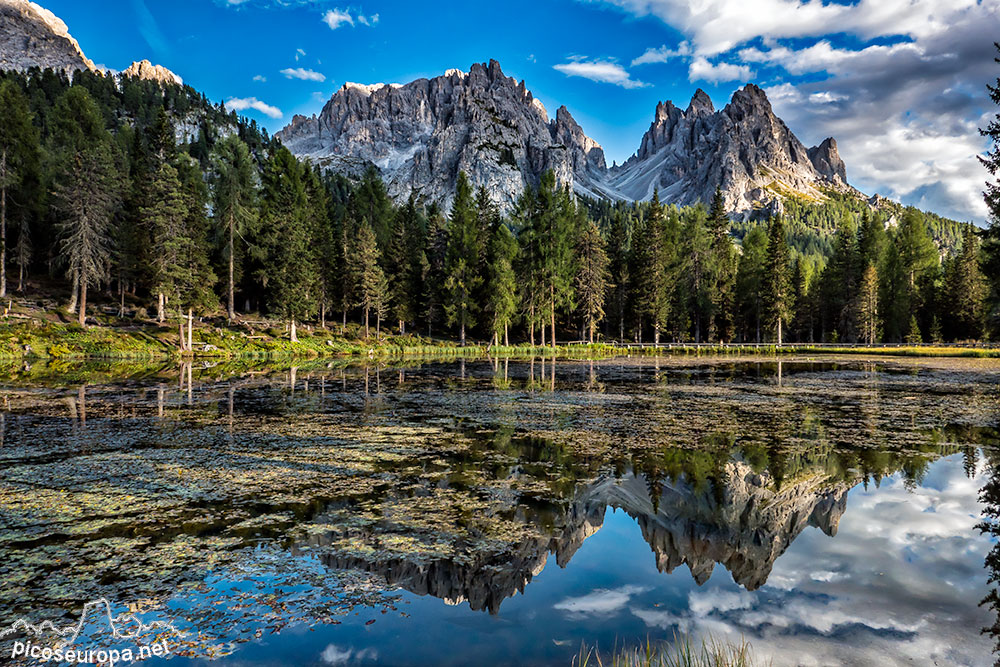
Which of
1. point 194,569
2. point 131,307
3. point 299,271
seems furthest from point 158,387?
point 131,307

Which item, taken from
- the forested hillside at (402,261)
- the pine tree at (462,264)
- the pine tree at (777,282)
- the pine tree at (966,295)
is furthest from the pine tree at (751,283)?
the pine tree at (462,264)

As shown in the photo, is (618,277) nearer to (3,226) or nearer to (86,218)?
(86,218)

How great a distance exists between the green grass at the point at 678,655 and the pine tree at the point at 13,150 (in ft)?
206

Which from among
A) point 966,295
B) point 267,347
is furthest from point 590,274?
point 966,295

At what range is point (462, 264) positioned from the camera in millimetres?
62219

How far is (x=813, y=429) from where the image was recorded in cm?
1508

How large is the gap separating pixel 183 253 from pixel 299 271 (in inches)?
416

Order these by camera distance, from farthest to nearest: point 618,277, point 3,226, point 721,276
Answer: point 618,277 < point 721,276 < point 3,226

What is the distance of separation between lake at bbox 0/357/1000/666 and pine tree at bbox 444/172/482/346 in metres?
46.6

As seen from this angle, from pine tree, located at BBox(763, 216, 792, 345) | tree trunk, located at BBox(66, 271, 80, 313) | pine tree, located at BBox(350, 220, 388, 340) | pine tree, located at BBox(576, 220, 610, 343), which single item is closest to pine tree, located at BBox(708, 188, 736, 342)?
pine tree, located at BBox(763, 216, 792, 345)

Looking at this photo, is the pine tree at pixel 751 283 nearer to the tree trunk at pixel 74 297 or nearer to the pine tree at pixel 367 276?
the pine tree at pixel 367 276

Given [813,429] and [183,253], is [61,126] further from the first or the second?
[813,429]

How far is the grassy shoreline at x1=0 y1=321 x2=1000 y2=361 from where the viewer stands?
40062 millimetres

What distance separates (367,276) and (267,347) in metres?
15.0
